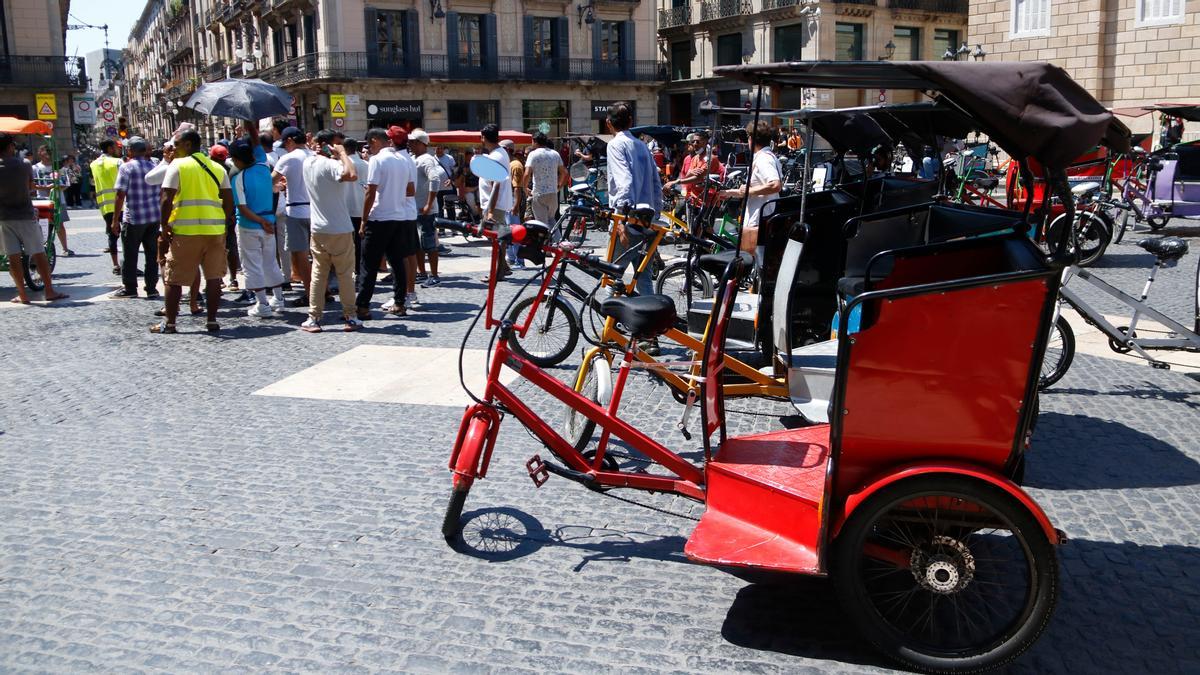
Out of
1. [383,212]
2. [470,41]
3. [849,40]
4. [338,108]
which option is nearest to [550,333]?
[383,212]

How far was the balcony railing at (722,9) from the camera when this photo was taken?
43.1 metres

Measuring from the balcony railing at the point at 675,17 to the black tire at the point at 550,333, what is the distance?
41838mm

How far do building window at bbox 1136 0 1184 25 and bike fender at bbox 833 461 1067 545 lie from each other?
24183mm

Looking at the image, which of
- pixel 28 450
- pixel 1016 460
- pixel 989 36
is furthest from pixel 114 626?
pixel 989 36

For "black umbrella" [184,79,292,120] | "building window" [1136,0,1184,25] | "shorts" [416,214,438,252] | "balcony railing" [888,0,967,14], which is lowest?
"shorts" [416,214,438,252]

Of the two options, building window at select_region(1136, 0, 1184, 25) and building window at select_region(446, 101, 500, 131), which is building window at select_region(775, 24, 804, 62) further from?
building window at select_region(1136, 0, 1184, 25)

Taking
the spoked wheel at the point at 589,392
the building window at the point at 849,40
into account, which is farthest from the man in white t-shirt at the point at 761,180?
the building window at the point at 849,40

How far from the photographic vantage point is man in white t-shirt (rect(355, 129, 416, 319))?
9.23 metres

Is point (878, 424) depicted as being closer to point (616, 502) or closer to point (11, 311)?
point (616, 502)

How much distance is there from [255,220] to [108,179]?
455 cm

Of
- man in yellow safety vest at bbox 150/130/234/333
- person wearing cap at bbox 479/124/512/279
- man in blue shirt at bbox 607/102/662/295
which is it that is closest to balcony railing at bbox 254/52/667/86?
person wearing cap at bbox 479/124/512/279

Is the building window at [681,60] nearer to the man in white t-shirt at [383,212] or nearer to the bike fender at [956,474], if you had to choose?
the man in white t-shirt at [383,212]

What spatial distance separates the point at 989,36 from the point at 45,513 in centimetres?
2713

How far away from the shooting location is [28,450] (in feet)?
18.6
